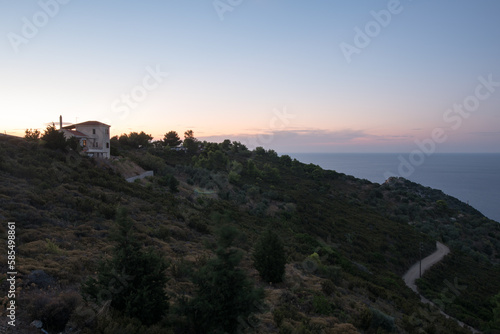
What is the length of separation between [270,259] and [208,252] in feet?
10.9

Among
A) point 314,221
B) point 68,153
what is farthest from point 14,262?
point 314,221

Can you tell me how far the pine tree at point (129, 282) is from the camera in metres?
6.06

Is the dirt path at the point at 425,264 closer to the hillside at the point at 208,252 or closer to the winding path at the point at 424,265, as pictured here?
the winding path at the point at 424,265

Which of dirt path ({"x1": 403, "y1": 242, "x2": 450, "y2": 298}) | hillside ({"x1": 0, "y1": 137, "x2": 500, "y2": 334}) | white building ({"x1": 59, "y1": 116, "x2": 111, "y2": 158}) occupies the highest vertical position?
white building ({"x1": 59, "y1": 116, "x2": 111, "y2": 158})

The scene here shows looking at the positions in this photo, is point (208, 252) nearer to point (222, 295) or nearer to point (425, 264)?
point (222, 295)

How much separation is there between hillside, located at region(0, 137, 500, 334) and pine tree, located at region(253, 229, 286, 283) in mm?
381

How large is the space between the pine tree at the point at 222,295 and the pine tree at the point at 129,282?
839mm

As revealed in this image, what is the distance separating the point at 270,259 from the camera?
38.0ft

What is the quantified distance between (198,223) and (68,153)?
16.4 metres

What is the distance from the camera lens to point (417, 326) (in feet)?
37.4

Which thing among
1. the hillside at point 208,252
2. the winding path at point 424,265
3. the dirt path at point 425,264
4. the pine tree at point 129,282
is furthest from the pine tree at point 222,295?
the dirt path at point 425,264

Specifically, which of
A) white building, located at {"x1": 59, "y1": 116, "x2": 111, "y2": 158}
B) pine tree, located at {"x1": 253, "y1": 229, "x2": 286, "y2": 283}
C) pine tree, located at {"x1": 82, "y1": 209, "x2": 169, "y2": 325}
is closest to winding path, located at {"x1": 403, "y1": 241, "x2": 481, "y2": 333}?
pine tree, located at {"x1": 253, "y1": 229, "x2": 286, "y2": 283}

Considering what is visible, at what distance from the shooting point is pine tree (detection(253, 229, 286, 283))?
11.6m

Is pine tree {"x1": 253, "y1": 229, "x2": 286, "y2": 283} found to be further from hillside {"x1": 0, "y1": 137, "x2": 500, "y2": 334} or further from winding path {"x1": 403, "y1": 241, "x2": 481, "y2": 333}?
winding path {"x1": 403, "y1": 241, "x2": 481, "y2": 333}
